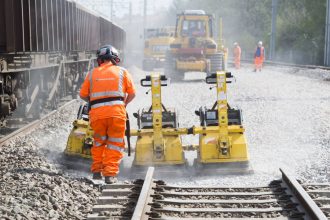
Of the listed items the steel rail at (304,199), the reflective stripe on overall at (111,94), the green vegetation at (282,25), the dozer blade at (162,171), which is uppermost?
the green vegetation at (282,25)

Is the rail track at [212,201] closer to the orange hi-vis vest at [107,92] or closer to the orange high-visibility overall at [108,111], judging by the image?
the orange high-visibility overall at [108,111]

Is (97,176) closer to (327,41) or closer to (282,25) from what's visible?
(327,41)

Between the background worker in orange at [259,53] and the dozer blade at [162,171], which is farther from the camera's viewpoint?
the background worker in orange at [259,53]

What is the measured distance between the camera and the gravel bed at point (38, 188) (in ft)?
18.3

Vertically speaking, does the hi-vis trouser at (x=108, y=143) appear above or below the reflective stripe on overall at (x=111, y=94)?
below

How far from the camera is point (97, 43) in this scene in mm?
23938

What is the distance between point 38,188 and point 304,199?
2796 millimetres

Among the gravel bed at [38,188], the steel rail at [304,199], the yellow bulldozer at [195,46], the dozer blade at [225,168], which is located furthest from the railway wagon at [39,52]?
the yellow bulldozer at [195,46]

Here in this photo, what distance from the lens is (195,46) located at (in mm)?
26516

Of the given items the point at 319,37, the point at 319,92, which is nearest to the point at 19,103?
the point at 319,92

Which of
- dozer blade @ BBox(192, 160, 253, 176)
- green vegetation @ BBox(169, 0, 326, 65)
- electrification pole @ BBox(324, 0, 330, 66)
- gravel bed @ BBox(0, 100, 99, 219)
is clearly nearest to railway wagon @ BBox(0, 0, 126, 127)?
gravel bed @ BBox(0, 100, 99, 219)

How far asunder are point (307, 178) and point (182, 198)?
2194 mm

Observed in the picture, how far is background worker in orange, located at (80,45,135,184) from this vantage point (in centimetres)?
688

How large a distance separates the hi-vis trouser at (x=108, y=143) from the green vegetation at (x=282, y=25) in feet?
140
